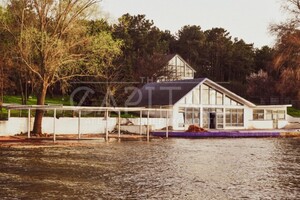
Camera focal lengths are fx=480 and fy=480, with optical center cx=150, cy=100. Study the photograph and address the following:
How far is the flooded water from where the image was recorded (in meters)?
13.9

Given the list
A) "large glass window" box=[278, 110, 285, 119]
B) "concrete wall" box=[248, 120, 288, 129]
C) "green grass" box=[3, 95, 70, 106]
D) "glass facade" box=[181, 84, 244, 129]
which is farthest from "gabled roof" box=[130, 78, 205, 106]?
"large glass window" box=[278, 110, 285, 119]

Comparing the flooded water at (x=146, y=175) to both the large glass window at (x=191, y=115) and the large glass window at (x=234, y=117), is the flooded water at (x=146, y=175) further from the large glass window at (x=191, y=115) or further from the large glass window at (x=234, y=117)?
the large glass window at (x=234, y=117)

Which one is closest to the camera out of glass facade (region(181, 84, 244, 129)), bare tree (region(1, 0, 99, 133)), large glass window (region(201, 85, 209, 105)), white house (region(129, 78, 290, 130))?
bare tree (region(1, 0, 99, 133))

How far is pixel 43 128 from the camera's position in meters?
39.7

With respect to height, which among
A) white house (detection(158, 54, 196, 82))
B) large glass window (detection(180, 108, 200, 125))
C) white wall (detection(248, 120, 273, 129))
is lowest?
white wall (detection(248, 120, 273, 129))

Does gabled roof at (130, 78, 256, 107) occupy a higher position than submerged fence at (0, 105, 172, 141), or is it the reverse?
gabled roof at (130, 78, 256, 107)

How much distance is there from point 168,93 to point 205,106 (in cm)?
429

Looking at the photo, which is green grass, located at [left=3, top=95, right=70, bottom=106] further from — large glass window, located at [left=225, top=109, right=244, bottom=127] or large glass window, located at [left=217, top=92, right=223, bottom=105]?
large glass window, located at [left=225, top=109, right=244, bottom=127]

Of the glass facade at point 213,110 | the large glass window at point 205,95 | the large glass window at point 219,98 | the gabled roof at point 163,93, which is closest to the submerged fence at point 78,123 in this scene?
the gabled roof at point 163,93

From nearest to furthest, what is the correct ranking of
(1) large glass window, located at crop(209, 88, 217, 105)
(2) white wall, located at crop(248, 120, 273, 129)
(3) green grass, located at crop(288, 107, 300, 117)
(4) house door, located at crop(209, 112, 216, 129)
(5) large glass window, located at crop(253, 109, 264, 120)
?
1. (1) large glass window, located at crop(209, 88, 217, 105)
2. (4) house door, located at crop(209, 112, 216, 129)
3. (2) white wall, located at crop(248, 120, 273, 129)
4. (5) large glass window, located at crop(253, 109, 264, 120)
5. (3) green grass, located at crop(288, 107, 300, 117)

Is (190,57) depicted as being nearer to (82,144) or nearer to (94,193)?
(82,144)

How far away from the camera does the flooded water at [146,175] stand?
13.9 meters

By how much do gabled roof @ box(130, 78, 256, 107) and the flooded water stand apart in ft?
78.7

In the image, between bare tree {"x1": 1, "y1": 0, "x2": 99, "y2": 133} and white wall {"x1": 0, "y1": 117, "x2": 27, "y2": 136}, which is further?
white wall {"x1": 0, "y1": 117, "x2": 27, "y2": 136}
